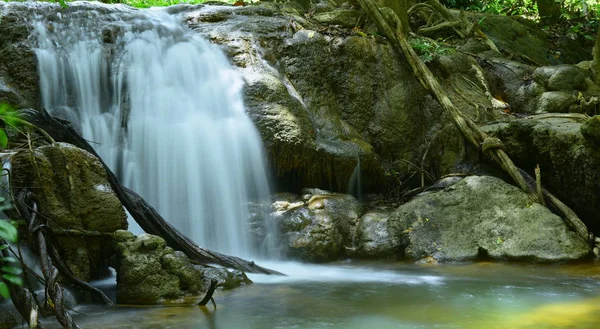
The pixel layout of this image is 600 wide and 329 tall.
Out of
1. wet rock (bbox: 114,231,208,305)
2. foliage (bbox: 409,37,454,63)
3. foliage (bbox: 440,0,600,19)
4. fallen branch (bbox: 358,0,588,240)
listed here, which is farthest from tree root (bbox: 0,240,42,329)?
foliage (bbox: 440,0,600,19)

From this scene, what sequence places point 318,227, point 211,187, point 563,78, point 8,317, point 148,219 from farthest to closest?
point 563,78 < point 211,187 < point 318,227 < point 148,219 < point 8,317

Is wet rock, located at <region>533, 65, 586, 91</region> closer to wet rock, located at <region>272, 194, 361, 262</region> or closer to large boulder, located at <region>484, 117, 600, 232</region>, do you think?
large boulder, located at <region>484, 117, 600, 232</region>

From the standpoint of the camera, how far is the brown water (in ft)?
12.6

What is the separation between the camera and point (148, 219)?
5.37 meters

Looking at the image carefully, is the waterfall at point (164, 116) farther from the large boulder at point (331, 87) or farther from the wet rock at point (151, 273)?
the wet rock at point (151, 273)

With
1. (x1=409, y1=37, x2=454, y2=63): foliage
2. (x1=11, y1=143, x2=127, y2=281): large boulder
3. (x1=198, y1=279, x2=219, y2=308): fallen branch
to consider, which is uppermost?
(x1=409, y1=37, x2=454, y2=63): foliage

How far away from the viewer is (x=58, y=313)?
3129 mm

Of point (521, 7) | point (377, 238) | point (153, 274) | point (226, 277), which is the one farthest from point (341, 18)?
point (521, 7)

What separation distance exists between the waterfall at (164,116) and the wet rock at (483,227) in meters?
1.89

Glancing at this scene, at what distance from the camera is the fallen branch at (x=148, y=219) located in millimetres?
5250

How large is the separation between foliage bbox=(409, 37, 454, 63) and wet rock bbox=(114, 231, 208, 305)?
Answer: 229 inches

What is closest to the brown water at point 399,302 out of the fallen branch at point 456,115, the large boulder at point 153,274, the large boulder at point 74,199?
the large boulder at point 153,274

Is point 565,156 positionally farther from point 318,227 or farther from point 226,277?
point 226,277

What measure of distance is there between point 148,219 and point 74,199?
0.84 meters
